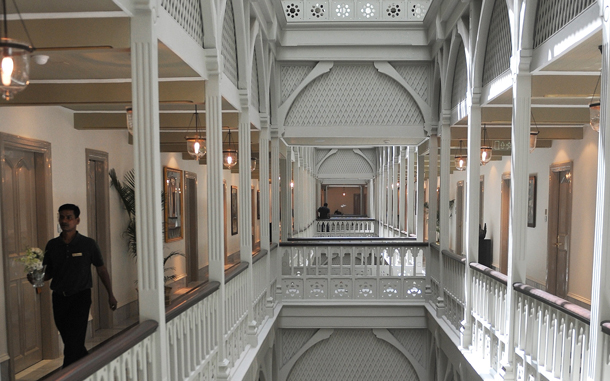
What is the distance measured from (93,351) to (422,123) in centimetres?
750

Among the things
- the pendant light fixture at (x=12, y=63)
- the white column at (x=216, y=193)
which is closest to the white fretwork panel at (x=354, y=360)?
the white column at (x=216, y=193)

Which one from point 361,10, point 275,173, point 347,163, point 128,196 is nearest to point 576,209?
point 361,10

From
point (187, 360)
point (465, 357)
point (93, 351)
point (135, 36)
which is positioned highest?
point (135, 36)

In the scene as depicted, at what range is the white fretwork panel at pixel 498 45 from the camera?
519 centimetres

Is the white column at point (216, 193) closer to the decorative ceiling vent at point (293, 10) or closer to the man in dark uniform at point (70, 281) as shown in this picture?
the man in dark uniform at point (70, 281)

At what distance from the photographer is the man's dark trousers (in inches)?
157

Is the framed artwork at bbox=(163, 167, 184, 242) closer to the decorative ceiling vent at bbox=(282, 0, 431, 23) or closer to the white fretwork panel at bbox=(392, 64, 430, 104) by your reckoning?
the decorative ceiling vent at bbox=(282, 0, 431, 23)

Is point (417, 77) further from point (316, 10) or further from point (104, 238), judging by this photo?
point (104, 238)

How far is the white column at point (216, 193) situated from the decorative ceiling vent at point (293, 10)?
4.55m

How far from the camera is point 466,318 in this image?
6.10 m

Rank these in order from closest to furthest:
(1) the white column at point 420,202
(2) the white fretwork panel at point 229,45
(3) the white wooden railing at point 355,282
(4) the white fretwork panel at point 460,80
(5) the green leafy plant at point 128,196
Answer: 1. (2) the white fretwork panel at point 229,45
2. (4) the white fretwork panel at point 460,80
3. (5) the green leafy plant at point 128,196
4. (3) the white wooden railing at point 355,282
5. (1) the white column at point 420,202

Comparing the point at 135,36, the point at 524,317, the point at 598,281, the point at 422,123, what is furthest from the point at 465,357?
the point at 135,36

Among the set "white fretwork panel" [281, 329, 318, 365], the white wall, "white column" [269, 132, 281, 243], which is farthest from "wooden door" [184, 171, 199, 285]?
the white wall

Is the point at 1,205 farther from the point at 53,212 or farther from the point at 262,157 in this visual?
the point at 262,157
